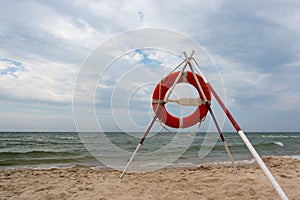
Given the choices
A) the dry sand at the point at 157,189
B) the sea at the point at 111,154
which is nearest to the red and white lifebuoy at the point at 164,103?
the sea at the point at 111,154

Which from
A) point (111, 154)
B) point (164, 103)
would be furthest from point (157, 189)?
point (111, 154)

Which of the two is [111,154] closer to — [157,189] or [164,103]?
[164,103]

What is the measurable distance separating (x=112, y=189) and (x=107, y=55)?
202 centimetres

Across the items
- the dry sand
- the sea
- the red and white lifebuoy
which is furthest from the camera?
the sea

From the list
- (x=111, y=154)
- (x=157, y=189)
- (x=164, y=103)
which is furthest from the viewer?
(x=111, y=154)

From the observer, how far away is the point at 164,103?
443 centimetres

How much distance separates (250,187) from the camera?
3549mm

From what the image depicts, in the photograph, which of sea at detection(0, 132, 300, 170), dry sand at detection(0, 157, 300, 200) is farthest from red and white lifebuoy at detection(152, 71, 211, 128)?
dry sand at detection(0, 157, 300, 200)

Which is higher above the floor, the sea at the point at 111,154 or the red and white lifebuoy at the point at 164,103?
the red and white lifebuoy at the point at 164,103

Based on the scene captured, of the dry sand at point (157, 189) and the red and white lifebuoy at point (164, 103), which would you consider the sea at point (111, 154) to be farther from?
the dry sand at point (157, 189)

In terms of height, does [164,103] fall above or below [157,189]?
above

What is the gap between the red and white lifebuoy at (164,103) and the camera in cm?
443

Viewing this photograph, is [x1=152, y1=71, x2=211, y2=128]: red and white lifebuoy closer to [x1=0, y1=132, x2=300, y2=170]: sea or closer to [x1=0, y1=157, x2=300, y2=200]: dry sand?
[x1=0, y1=132, x2=300, y2=170]: sea

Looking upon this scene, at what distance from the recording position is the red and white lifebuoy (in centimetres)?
443
